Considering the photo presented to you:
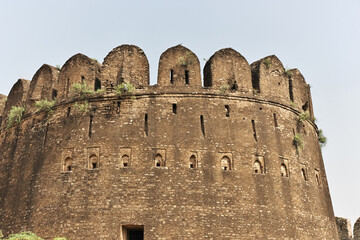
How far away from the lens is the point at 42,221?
38.2 feet

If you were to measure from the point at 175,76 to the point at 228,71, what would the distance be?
1.58 meters

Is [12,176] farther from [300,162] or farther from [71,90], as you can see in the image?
[300,162]

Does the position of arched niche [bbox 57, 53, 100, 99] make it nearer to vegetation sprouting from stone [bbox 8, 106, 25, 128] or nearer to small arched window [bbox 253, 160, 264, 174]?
vegetation sprouting from stone [bbox 8, 106, 25, 128]

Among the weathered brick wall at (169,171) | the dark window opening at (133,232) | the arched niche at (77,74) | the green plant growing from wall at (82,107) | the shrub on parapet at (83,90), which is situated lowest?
the dark window opening at (133,232)

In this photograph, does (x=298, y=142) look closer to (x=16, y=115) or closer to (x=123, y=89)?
(x=123, y=89)

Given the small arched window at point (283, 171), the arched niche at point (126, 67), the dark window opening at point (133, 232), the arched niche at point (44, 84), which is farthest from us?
the arched niche at point (44, 84)

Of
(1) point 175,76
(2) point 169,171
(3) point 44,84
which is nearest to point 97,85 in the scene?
(3) point 44,84

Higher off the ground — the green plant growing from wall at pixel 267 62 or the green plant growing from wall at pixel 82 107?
the green plant growing from wall at pixel 267 62

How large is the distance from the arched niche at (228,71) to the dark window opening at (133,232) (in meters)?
4.43

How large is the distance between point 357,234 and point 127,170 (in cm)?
797

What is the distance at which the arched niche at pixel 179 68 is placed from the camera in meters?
13.0

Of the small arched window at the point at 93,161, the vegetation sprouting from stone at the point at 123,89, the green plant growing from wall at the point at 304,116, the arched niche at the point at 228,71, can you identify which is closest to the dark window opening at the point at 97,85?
the vegetation sprouting from stone at the point at 123,89

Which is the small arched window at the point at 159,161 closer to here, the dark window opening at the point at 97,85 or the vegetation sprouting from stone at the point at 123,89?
the vegetation sprouting from stone at the point at 123,89

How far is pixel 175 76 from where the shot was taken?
1304cm
